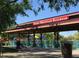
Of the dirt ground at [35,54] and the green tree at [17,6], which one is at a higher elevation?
the green tree at [17,6]

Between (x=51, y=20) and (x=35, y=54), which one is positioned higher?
(x=51, y=20)

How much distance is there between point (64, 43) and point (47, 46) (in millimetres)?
31036

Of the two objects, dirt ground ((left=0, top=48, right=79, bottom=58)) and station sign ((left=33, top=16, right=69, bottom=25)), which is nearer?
dirt ground ((left=0, top=48, right=79, bottom=58))

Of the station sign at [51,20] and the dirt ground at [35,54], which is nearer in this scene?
the dirt ground at [35,54]

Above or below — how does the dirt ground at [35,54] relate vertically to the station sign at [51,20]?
below

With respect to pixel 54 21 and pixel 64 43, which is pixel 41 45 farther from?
pixel 64 43

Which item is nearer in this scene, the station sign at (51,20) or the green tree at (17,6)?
the green tree at (17,6)

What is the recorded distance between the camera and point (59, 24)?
115 feet

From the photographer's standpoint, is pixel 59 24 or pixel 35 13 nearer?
pixel 35 13

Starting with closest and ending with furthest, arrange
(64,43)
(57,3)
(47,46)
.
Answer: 1. (57,3)
2. (64,43)
3. (47,46)

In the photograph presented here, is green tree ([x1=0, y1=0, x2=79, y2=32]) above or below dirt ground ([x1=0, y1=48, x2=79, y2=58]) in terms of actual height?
above

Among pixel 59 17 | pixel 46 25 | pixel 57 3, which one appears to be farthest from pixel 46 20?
pixel 57 3

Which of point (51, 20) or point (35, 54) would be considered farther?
point (51, 20)

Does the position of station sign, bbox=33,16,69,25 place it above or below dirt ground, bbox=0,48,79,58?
above
